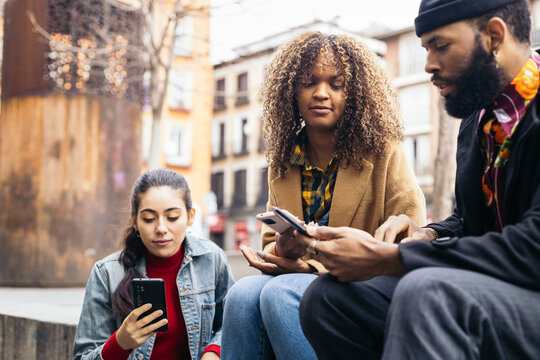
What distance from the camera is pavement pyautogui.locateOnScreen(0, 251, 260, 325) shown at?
4.38 metres

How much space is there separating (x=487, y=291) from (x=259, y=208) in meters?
38.1

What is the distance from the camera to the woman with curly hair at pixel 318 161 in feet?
8.63

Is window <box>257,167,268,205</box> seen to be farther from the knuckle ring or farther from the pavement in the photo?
the knuckle ring

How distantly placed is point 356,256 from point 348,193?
88 centimetres

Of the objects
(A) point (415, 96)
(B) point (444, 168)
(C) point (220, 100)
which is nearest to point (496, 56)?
(B) point (444, 168)

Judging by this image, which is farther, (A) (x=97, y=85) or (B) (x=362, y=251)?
(A) (x=97, y=85)

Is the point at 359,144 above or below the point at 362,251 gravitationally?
above

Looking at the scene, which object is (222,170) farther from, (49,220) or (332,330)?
(332,330)

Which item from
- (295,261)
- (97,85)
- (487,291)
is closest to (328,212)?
(295,261)

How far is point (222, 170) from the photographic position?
42812 mm

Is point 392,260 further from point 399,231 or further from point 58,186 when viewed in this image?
point 58,186

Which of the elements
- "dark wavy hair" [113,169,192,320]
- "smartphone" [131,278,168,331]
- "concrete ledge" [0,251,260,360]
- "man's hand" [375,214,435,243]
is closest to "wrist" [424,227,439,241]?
"man's hand" [375,214,435,243]

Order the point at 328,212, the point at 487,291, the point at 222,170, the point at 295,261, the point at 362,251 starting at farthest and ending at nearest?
the point at 222,170 < the point at 328,212 < the point at 295,261 < the point at 362,251 < the point at 487,291

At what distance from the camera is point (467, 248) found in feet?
5.98
